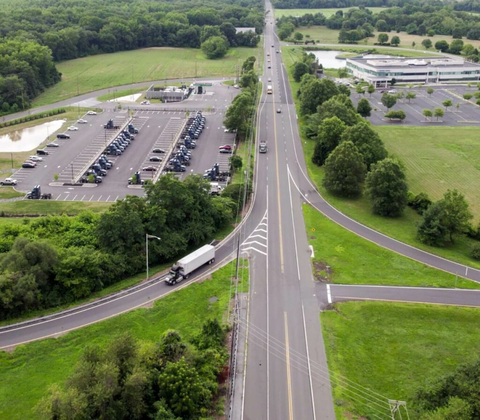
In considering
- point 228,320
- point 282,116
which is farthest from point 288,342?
point 282,116

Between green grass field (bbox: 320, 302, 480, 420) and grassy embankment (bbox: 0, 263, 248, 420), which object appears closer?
grassy embankment (bbox: 0, 263, 248, 420)

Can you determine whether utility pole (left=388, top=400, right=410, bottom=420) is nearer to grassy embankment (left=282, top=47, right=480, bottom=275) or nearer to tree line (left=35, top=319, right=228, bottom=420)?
tree line (left=35, top=319, right=228, bottom=420)

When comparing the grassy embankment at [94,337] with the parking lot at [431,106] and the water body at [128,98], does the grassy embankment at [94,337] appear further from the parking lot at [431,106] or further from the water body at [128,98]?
the water body at [128,98]

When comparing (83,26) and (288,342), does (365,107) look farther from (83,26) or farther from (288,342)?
(83,26)

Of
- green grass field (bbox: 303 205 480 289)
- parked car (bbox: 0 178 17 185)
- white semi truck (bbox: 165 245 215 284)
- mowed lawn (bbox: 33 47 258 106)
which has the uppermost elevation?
mowed lawn (bbox: 33 47 258 106)

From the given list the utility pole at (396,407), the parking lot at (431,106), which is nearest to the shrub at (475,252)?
the utility pole at (396,407)

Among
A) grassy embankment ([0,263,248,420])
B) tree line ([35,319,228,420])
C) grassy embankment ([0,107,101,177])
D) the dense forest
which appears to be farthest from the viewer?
the dense forest

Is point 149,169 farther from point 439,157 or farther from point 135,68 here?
point 135,68

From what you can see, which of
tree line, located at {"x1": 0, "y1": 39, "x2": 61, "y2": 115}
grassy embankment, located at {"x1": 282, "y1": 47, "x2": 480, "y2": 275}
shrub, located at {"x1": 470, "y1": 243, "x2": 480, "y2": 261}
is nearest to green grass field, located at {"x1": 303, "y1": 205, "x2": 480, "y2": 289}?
grassy embankment, located at {"x1": 282, "y1": 47, "x2": 480, "y2": 275}
